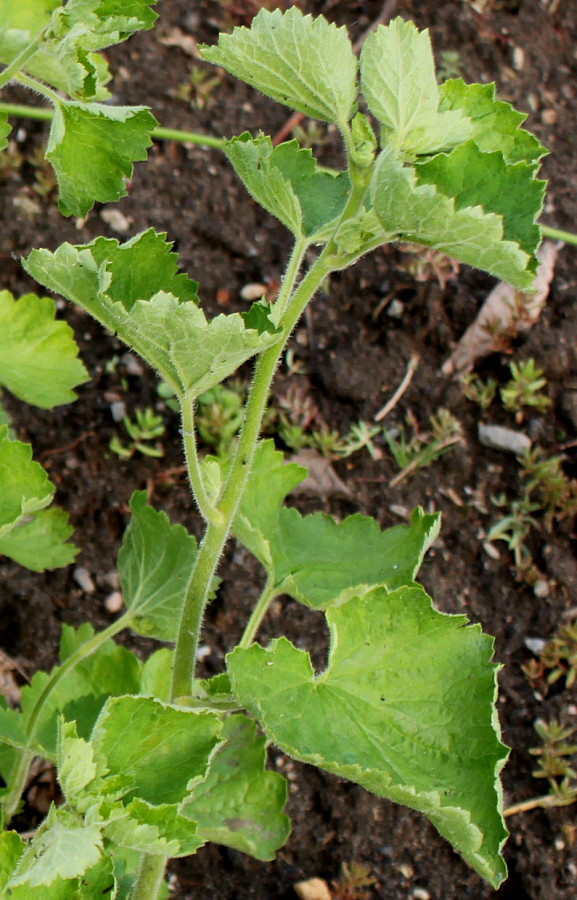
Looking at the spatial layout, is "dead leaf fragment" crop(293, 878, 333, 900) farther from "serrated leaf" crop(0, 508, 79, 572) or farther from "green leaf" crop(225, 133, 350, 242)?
"green leaf" crop(225, 133, 350, 242)

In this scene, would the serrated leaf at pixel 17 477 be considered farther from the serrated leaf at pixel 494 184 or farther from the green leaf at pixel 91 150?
the serrated leaf at pixel 494 184

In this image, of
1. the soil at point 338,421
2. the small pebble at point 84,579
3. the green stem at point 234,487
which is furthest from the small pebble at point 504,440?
the green stem at point 234,487

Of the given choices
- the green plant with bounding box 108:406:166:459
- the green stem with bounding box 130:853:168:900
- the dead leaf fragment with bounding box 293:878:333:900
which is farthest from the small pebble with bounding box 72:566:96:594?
the green stem with bounding box 130:853:168:900

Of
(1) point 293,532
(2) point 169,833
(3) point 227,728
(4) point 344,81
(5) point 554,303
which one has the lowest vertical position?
(5) point 554,303

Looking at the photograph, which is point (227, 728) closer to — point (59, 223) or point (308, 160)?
point (308, 160)

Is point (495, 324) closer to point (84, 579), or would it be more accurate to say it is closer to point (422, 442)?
point (422, 442)

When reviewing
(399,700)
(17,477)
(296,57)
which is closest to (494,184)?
(296,57)

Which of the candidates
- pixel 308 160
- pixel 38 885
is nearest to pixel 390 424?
pixel 308 160
